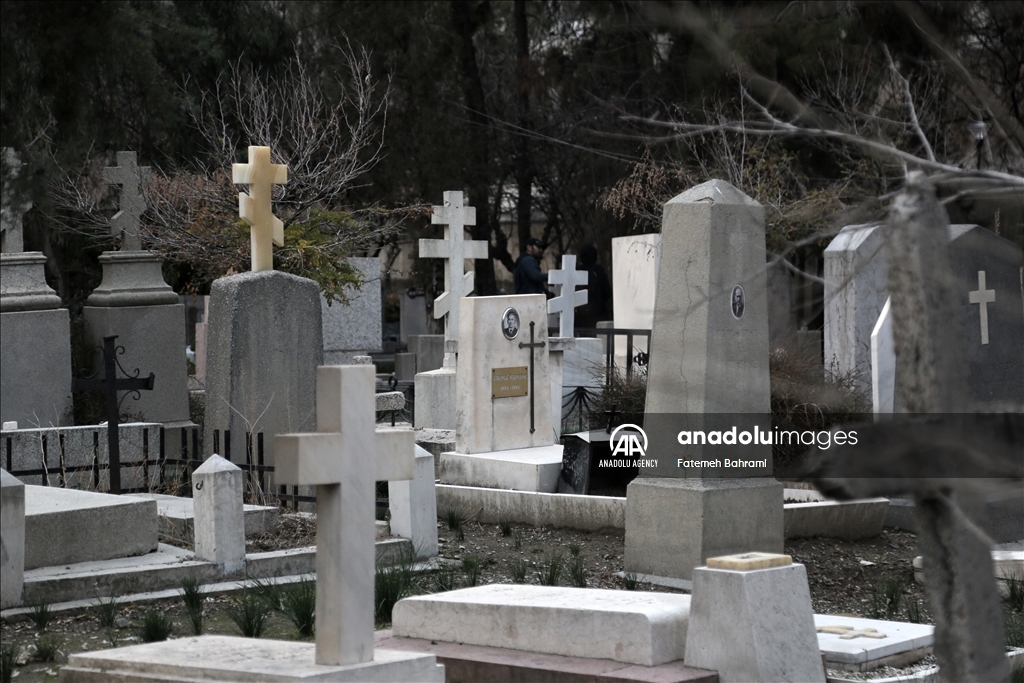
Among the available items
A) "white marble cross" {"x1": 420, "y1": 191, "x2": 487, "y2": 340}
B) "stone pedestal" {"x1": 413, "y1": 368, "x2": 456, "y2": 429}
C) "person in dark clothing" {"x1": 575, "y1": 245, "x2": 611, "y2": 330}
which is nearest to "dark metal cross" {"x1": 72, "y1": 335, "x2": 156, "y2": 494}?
"stone pedestal" {"x1": 413, "y1": 368, "x2": 456, "y2": 429}

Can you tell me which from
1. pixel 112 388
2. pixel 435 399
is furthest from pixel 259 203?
pixel 435 399

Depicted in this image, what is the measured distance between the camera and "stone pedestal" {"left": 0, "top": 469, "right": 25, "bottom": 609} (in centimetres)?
638

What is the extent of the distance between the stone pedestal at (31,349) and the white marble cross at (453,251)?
4899 millimetres

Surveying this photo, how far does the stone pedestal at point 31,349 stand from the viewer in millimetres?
12234

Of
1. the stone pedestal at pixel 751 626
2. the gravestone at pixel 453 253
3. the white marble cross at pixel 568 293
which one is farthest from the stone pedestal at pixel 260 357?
the white marble cross at pixel 568 293

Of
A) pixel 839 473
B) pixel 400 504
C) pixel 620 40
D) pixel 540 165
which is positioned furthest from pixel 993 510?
pixel 540 165

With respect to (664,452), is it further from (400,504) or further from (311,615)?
(311,615)

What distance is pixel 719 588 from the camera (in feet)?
16.9

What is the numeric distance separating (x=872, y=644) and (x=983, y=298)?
477cm

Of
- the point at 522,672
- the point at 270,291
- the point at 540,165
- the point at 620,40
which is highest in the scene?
the point at 620,40

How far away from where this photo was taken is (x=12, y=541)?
6.62 metres

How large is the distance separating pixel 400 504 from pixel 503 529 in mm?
1455

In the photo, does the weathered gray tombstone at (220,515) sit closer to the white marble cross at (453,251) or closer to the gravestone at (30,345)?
the gravestone at (30,345)

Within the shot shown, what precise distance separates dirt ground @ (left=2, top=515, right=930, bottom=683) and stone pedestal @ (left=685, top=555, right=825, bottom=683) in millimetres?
2153
